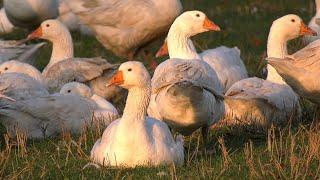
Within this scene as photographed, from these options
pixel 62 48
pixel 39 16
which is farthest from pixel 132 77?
pixel 39 16

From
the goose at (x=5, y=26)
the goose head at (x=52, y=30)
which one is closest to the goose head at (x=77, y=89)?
the goose head at (x=52, y=30)

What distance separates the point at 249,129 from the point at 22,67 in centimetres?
408

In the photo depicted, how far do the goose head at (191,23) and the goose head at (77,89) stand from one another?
4.47 feet

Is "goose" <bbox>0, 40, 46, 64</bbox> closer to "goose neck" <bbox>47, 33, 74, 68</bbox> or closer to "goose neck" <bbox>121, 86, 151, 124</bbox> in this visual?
"goose neck" <bbox>47, 33, 74, 68</bbox>

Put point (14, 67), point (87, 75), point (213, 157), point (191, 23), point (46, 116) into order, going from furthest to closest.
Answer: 1. point (14, 67)
2. point (87, 75)
3. point (191, 23)
4. point (46, 116)
5. point (213, 157)

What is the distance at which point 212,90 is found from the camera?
368 inches

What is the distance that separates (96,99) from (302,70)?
2864mm

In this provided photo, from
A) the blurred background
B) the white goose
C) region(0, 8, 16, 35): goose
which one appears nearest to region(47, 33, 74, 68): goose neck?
the blurred background

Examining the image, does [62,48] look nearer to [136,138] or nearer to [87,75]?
[87,75]

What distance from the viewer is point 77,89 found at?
1176cm

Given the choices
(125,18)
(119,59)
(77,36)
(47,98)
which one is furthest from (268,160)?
(77,36)

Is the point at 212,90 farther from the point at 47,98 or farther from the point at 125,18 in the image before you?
the point at 125,18

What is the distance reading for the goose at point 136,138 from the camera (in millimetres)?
8188

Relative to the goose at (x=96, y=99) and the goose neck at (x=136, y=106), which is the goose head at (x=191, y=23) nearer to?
the goose at (x=96, y=99)
